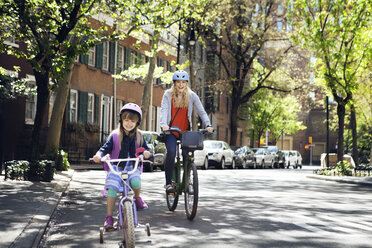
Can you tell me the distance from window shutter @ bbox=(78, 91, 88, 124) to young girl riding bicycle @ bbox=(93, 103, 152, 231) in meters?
25.2

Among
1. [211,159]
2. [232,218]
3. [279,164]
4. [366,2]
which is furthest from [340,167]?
[279,164]

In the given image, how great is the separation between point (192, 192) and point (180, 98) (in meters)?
1.45

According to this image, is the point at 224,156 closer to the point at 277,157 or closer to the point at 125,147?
the point at 277,157

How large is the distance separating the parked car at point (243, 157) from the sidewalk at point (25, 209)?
75.1 feet

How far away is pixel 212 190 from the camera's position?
1491 centimetres

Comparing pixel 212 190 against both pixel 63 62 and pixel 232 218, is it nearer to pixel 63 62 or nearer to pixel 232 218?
pixel 63 62

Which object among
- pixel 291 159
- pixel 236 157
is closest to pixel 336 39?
pixel 236 157

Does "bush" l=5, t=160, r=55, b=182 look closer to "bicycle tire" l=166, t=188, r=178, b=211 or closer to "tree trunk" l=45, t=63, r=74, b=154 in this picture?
"tree trunk" l=45, t=63, r=74, b=154

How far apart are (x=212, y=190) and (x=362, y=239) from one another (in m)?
7.53

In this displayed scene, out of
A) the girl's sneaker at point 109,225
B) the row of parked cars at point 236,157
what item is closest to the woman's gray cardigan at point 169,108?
the girl's sneaker at point 109,225

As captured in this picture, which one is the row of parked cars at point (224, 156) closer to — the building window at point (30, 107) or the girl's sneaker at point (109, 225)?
the building window at point (30, 107)

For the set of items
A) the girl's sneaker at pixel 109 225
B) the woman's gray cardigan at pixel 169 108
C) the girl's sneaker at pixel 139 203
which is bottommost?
the girl's sneaker at pixel 109 225

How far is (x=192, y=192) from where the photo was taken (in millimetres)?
8492

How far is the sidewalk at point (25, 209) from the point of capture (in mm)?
6953
